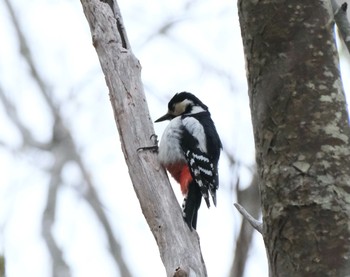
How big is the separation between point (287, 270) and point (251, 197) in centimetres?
184

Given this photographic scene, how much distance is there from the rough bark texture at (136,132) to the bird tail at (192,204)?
5.1 inches

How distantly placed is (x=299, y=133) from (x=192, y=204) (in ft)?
8.92

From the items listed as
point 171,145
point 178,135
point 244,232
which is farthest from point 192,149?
point 244,232

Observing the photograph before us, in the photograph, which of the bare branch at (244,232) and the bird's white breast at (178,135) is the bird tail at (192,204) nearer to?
the bird's white breast at (178,135)

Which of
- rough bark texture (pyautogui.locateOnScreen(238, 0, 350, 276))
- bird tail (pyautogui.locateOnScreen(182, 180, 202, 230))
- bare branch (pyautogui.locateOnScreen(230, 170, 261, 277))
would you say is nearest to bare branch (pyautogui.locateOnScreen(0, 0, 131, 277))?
bird tail (pyautogui.locateOnScreen(182, 180, 202, 230))

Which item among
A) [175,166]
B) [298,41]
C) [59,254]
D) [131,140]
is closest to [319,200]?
[298,41]

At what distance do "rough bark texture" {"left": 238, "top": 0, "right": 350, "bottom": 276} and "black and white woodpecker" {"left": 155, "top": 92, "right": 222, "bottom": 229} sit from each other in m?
2.54

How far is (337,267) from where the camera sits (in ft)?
4.04

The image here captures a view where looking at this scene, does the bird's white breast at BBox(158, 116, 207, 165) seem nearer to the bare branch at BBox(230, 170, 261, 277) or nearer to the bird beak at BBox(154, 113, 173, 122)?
the bird beak at BBox(154, 113, 173, 122)

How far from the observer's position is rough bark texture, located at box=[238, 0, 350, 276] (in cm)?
129

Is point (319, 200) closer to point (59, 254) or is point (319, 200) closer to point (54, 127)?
point (59, 254)

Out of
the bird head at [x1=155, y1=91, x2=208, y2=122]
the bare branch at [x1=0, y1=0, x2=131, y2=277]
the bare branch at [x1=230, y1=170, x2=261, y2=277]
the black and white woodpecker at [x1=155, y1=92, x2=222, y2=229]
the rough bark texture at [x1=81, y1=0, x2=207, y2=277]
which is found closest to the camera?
the bare branch at [x1=230, y1=170, x2=261, y2=277]

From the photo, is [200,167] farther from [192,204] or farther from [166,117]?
[166,117]

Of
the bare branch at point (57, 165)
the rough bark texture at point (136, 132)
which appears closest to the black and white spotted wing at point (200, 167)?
the rough bark texture at point (136, 132)
